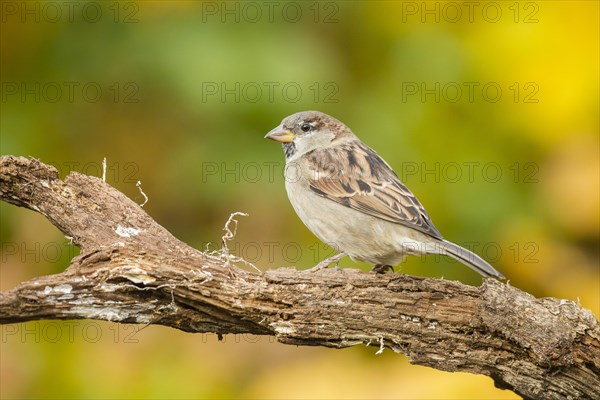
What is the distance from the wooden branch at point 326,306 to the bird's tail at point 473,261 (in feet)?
0.45

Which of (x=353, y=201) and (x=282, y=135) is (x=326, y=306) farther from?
(x=282, y=135)

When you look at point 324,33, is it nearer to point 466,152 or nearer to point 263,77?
point 263,77

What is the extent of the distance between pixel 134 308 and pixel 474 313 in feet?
5.09

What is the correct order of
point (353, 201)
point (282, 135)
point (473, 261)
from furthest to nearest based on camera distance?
point (282, 135), point (353, 201), point (473, 261)

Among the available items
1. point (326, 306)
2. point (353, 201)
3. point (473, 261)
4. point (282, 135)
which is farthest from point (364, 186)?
point (326, 306)

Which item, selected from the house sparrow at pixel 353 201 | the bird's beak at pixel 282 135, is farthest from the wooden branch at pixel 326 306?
the bird's beak at pixel 282 135

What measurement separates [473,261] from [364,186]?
3.15 ft

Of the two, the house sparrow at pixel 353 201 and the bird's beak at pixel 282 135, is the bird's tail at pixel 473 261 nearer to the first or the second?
the house sparrow at pixel 353 201

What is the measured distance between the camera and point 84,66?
20.8ft

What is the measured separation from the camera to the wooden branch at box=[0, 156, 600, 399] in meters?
3.79

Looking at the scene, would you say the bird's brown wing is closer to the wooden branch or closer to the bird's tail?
the bird's tail

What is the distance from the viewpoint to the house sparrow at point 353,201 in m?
4.62

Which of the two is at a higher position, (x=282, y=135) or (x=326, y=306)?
(x=282, y=135)

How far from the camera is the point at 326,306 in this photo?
396 centimetres
